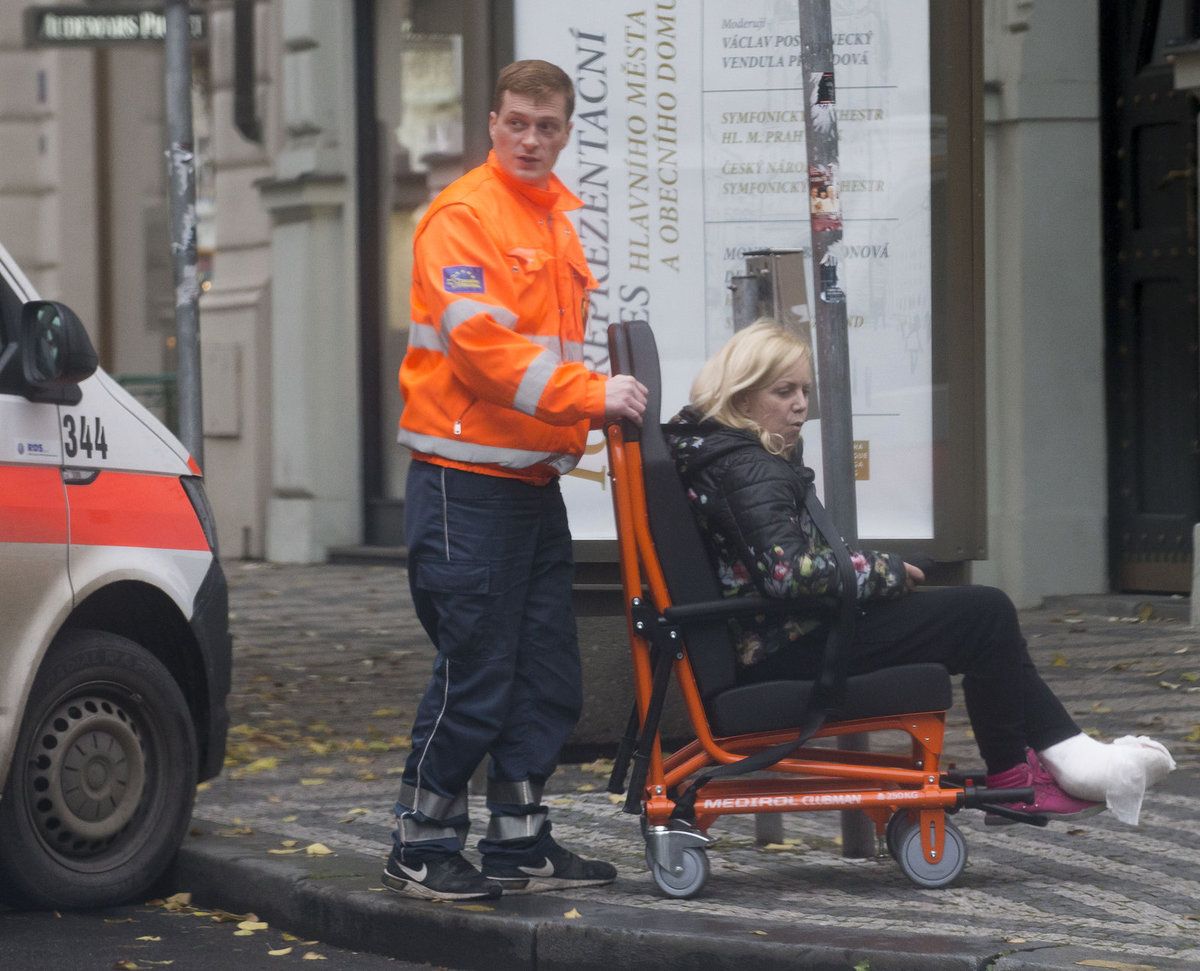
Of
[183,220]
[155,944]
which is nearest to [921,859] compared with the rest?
[155,944]

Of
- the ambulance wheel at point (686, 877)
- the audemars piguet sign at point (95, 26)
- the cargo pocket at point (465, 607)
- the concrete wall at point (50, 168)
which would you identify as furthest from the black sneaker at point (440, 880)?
the concrete wall at point (50, 168)

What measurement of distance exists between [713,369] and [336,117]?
34.9 ft

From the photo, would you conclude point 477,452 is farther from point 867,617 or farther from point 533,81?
point 867,617

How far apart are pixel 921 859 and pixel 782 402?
3.59 feet

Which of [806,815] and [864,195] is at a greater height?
[864,195]

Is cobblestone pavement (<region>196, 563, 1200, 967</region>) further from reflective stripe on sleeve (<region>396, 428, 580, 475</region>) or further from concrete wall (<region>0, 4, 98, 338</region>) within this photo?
concrete wall (<region>0, 4, 98, 338</region>)

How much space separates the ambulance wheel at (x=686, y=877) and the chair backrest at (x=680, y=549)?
0.36 metres

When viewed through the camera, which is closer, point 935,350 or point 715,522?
point 715,522

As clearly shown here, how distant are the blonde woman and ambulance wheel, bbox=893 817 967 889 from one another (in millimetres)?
196

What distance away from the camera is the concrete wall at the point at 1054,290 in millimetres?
11422

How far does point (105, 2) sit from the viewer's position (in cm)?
845

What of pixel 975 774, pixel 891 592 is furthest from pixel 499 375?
pixel 975 774

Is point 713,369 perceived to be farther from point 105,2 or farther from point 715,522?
point 105,2

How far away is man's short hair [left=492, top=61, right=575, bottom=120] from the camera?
17.5ft
